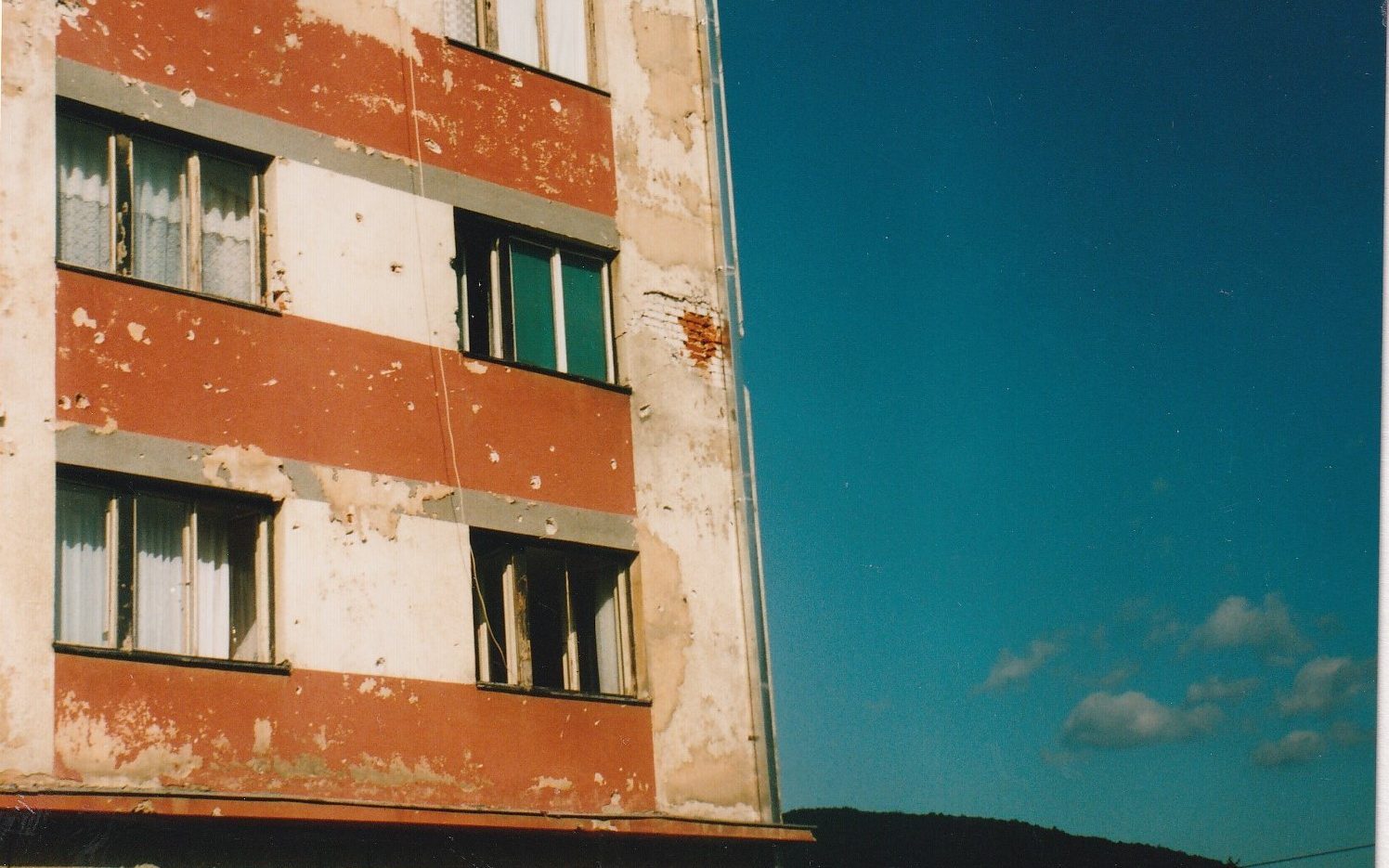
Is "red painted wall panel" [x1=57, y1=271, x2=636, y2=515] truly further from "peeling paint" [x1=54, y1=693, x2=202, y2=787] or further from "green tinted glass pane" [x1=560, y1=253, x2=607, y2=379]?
"peeling paint" [x1=54, y1=693, x2=202, y2=787]

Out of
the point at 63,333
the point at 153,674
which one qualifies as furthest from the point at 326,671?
the point at 63,333

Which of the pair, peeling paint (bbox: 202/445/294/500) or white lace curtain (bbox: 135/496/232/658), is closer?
white lace curtain (bbox: 135/496/232/658)

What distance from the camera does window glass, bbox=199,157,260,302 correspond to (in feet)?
37.9

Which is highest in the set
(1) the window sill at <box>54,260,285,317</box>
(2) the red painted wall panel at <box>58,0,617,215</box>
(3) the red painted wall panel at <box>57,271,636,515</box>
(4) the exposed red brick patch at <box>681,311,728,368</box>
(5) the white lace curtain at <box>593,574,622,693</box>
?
(2) the red painted wall panel at <box>58,0,617,215</box>

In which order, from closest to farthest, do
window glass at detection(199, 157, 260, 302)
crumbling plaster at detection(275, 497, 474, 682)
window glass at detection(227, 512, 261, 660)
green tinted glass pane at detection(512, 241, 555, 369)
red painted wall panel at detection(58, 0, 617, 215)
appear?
window glass at detection(227, 512, 261, 660) < crumbling plaster at detection(275, 497, 474, 682) < red painted wall panel at detection(58, 0, 617, 215) < window glass at detection(199, 157, 260, 302) < green tinted glass pane at detection(512, 241, 555, 369)

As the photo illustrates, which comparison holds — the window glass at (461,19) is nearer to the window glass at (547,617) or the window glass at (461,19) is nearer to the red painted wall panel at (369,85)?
the red painted wall panel at (369,85)

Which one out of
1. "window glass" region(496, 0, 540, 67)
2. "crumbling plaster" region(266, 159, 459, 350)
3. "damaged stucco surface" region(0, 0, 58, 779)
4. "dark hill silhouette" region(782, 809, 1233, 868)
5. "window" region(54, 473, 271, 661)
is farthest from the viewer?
"dark hill silhouette" region(782, 809, 1233, 868)

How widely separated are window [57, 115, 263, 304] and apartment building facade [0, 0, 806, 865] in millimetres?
26

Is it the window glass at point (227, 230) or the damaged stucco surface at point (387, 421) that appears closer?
the damaged stucco surface at point (387, 421)

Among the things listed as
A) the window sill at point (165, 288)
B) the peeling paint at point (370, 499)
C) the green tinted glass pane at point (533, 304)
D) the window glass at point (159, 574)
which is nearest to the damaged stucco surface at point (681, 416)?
the green tinted glass pane at point (533, 304)

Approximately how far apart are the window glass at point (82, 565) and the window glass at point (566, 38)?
5870mm

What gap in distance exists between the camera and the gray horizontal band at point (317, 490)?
33.9 ft

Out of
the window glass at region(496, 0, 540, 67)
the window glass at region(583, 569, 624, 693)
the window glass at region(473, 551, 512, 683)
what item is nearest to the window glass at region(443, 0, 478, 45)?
the window glass at region(496, 0, 540, 67)

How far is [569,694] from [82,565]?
146 inches
